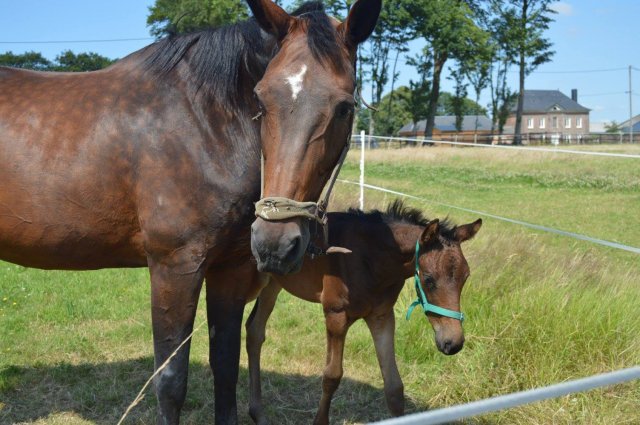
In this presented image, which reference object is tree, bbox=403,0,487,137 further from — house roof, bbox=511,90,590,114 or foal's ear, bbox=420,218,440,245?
house roof, bbox=511,90,590,114

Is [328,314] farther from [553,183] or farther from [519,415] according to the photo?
[553,183]

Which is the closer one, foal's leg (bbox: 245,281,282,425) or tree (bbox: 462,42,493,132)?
foal's leg (bbox: 245,281,282,425)

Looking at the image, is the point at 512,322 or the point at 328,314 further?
the point at 512,322

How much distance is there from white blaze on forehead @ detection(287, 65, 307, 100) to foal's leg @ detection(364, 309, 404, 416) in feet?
6.91

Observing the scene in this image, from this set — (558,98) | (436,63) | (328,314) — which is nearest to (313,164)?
(328,314)

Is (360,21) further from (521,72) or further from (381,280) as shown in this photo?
(521,72)

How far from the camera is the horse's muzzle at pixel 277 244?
7.58 feet

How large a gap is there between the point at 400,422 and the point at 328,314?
3074 millimetres

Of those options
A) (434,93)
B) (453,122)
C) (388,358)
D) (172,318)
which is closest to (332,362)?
(388,358)

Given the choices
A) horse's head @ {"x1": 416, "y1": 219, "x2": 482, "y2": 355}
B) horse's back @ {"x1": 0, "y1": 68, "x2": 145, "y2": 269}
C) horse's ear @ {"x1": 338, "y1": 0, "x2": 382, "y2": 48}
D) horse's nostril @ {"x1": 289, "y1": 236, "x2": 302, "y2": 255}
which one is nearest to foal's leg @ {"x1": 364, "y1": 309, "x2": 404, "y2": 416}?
horse's head @ {"x1": 416, "y1": 219, "x2": 482, "y2": 355}

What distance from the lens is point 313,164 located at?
2.46 m

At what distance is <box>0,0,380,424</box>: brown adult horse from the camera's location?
2.82 metres

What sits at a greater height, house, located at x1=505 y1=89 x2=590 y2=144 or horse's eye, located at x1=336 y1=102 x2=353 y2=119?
house, located at x1=505 y1=89 x2=590 y2=144

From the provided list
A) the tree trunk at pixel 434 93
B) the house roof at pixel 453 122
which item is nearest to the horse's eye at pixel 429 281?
the tree trunk at pixel 434 93
